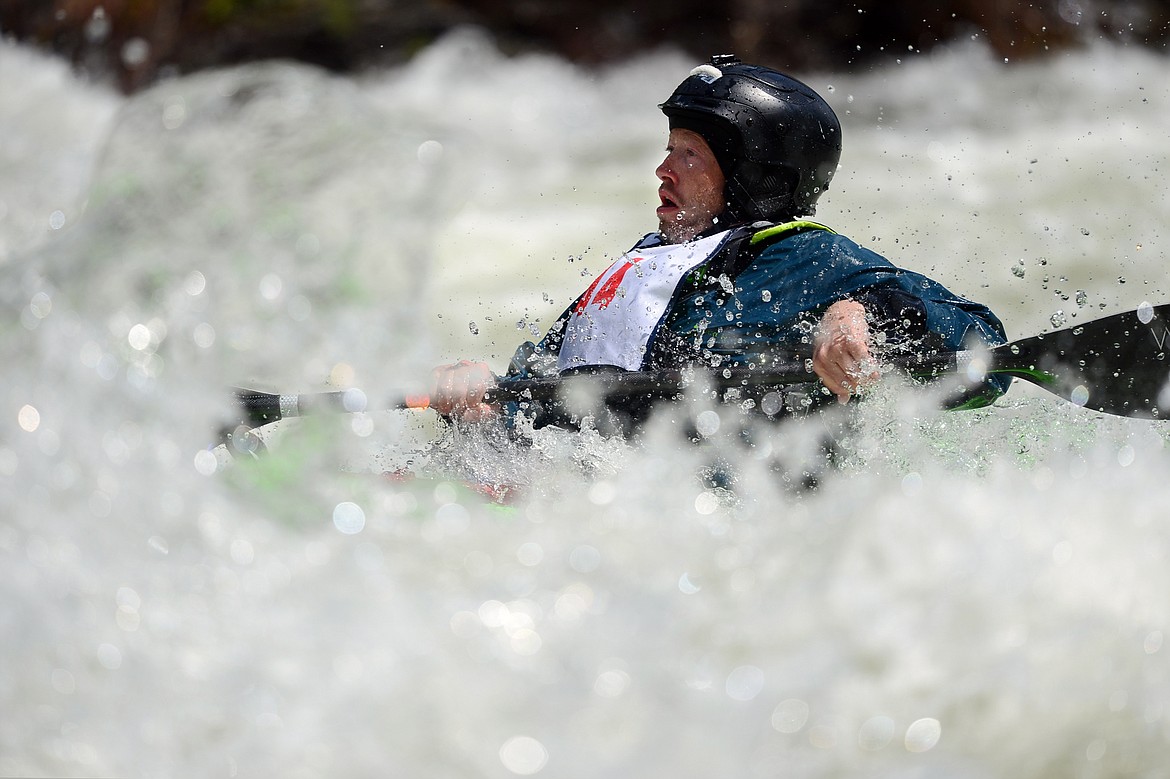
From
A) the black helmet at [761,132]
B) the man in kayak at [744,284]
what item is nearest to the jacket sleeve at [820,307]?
the man in kayak at [744,284]

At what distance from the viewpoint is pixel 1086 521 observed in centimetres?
101

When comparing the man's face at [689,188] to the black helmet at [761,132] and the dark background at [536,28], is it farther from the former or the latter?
the dark background at [536,28]

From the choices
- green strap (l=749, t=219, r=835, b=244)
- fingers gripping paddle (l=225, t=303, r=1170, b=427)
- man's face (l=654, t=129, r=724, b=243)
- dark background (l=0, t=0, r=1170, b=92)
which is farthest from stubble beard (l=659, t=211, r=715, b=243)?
dark background (l=0, t=0, r=1170, b=92)

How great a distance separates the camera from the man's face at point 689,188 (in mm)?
1806

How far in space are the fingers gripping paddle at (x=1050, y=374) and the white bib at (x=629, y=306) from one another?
113 millimetres

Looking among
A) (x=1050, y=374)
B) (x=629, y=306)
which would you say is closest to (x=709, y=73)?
(x=629, y=306)

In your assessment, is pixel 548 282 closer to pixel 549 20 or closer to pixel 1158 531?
pixel 549 20

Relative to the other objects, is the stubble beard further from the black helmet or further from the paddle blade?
the paddle blade

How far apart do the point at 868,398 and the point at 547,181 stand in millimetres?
4858

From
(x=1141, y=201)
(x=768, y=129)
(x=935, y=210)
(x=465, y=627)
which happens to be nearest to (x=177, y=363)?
(x=465, y=627)

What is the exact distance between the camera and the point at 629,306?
175 centimetres

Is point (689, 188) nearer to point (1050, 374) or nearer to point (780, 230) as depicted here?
point (780, 230)

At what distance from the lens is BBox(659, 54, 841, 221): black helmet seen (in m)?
1.75

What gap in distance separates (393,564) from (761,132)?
102 centimetres
